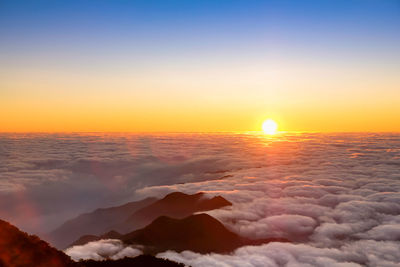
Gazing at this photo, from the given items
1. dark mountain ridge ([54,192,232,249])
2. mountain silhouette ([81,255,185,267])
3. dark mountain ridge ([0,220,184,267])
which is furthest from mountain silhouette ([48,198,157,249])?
dark mountain ridge ([0,220,184,267])

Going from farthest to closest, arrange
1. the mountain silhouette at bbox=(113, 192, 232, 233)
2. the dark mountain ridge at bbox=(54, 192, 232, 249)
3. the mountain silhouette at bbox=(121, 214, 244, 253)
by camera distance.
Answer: the dark mountain ridge at bbox=(54, 192, 232, 249) < the mountain silhouette at bbox=(113, 192, 232, 233) < the mountain silhouette at bbox=(121, 214, 244, 253)

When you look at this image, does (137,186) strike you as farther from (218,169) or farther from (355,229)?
(355,229)

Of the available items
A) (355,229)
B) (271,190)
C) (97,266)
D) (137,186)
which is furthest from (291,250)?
(137,186)

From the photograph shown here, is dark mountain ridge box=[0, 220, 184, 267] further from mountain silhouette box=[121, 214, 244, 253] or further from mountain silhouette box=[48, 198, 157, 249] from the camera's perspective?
mountain silhouette box=[48, 198, 157, 249]

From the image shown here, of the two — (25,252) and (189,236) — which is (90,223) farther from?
(25,252)

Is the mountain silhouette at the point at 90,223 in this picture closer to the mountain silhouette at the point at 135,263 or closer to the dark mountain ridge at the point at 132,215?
the dark mountain ridge at the point at 132,215
